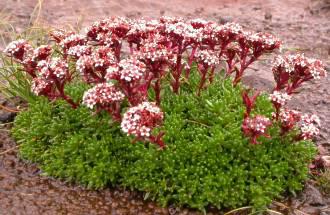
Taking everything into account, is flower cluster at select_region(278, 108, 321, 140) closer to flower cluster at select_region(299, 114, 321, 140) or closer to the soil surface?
flower cluster at select_region(299, 114, 321, 140)

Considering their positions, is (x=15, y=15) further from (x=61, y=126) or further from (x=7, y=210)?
(x=7, y=210)

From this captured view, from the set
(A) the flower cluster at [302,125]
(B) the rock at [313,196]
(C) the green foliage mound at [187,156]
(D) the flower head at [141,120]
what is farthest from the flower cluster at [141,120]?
(B) the rock at [313,196]

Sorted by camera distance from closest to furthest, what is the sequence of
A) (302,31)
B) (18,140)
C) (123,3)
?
1. (18,140)
2. (302,31)
3. (123,3)

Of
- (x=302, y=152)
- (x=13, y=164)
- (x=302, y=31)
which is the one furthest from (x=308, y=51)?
(x=13, y=164)

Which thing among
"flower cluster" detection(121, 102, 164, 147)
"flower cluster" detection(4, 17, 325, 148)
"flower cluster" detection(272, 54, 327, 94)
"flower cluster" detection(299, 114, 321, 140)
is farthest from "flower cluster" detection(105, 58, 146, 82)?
"flower cluster" detection(299, 114, 321, 140)

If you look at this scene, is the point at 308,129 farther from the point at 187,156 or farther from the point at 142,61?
the point at 142,61

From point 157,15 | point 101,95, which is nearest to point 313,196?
point 101,95

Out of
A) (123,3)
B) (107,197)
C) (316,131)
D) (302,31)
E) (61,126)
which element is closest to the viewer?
(316,131)
